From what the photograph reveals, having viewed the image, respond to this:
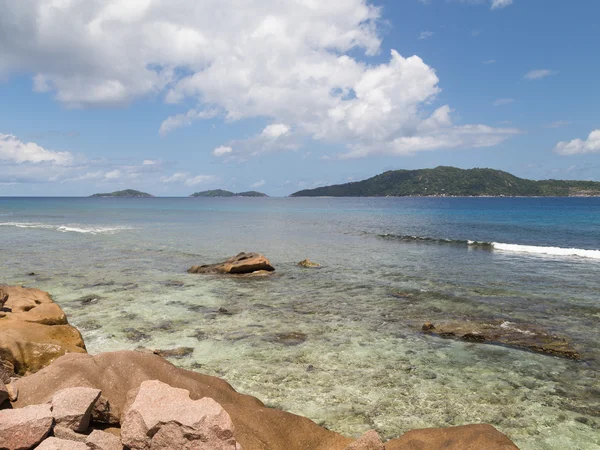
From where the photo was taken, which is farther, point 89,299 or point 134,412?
point 89,299

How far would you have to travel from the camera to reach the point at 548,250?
43469 millimetres

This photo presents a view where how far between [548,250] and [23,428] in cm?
4885

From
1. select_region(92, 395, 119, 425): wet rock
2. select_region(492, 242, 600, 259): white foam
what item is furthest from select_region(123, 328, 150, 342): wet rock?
select_region(492, 242, 600, 259): white foam

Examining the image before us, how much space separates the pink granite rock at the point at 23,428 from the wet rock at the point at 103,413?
1.01 metres

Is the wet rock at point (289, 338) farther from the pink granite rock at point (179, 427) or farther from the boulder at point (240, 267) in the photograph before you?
the boulder at point (240, 267)

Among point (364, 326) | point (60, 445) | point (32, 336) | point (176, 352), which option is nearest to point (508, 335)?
point (364, 326)

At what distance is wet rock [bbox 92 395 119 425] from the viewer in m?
7.33

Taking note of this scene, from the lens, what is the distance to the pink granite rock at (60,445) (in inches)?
231

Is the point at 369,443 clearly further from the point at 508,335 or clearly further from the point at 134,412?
the point at 508,335

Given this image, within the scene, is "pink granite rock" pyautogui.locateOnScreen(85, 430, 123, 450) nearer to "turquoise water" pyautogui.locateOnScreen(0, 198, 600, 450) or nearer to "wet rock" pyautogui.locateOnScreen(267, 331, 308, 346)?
"turquoise water" pyautogui.locateOnScreen(0, 198, 600, 450)

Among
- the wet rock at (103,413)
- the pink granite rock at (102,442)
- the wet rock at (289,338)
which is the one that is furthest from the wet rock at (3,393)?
the wet rock at (289,338)

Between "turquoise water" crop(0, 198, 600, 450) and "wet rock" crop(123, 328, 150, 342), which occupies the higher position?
"wet rock" crop(123, 328, 150, 342)

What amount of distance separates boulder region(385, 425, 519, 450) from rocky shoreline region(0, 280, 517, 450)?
0.02 metres

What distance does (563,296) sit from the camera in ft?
75.9
